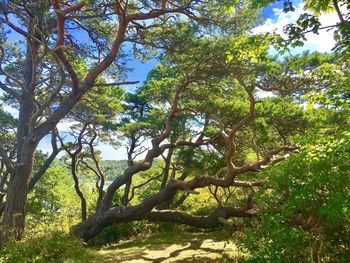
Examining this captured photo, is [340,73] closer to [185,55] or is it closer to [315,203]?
[315,203]

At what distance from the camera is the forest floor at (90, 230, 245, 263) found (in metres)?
8.49

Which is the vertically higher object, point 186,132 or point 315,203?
point 186,132

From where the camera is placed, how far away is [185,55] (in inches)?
401

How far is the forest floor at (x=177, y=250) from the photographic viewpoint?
849 centimetres

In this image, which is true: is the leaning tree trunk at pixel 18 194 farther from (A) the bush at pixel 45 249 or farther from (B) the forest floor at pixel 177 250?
(B) the forest floor at pixel 177 250

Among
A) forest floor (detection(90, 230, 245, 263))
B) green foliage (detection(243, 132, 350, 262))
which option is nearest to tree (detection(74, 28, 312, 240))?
forest floor (detection(90, 230, 245, 263))

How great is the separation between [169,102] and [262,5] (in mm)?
10042

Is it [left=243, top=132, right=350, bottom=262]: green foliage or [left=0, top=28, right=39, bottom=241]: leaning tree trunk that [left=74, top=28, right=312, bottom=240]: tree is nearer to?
[left=0, top=28, right=39, bottom=241]: leaning tree trunk

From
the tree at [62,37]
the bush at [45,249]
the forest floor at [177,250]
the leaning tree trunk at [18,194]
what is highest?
the tree at [62,37]

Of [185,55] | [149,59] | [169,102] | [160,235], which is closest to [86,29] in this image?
[149,59]

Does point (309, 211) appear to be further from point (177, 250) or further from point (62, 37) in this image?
point (62, 37)

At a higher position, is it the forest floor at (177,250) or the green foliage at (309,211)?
the green foliage at (309,211)

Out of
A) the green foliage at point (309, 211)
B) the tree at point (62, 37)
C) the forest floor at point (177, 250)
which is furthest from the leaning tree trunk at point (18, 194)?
the green foliage at point (309, 211)

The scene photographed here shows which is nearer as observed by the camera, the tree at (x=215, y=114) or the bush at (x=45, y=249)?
the bush at (x=45, y=249)
